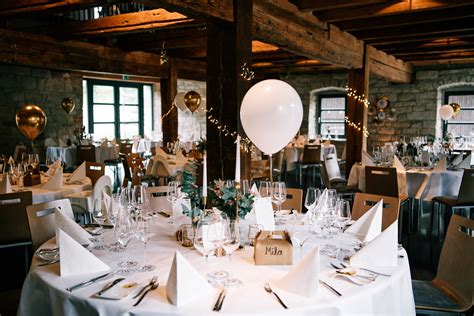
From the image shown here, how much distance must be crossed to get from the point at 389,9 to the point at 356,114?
11.0ft

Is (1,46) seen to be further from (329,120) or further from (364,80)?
(329,120)

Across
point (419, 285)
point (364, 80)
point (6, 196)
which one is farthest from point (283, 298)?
point (364, 80)

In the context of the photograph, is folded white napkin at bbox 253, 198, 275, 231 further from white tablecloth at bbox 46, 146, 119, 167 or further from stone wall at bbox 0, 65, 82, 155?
stone wall at bbox 0, 65, 82, 155

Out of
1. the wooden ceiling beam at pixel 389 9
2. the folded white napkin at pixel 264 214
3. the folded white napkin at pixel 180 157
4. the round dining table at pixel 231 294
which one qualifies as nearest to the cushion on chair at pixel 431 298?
the round dining table at pixel 231 294

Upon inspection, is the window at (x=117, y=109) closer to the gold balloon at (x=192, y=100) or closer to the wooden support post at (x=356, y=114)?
the gold balloon at (x=192, y=100)

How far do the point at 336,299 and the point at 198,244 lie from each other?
65cm

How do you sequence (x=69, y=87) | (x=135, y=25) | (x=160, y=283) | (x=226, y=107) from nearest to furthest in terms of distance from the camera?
1. (x=160, y=283)
2. (x=226, y=107)
3. (x=135, y=25)
4. (x=69, y=87)

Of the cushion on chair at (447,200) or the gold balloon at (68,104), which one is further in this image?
the gold balloon at (68,104)

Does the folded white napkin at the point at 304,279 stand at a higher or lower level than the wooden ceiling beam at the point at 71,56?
lower

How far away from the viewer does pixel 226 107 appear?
4.27 metres

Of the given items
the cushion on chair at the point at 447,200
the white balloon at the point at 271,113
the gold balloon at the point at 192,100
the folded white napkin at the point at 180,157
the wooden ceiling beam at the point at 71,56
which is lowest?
the cushion on chair at the point at 447,200

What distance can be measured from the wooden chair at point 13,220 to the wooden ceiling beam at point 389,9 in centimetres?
457

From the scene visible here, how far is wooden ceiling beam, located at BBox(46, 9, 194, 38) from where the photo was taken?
19.5 ft

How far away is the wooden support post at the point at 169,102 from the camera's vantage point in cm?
985
